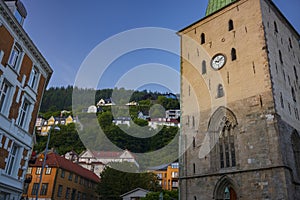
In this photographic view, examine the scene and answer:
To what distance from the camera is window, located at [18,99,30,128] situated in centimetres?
1678

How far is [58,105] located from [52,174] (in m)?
99.3

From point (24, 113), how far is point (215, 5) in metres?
20.8

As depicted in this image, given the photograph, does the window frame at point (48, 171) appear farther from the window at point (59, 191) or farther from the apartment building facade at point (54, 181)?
the window at point (59, 191)

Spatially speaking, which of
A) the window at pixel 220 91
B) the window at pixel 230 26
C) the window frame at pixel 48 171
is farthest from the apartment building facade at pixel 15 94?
the window frame at pixel 48 171

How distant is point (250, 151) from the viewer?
17.9 meters

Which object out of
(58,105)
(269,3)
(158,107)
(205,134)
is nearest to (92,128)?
(158,107)

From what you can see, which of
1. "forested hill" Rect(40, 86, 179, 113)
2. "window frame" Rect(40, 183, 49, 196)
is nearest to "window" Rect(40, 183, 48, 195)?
"window frame" Rect(40, 183, 49, 196)

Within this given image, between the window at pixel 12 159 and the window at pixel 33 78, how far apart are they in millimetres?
4317

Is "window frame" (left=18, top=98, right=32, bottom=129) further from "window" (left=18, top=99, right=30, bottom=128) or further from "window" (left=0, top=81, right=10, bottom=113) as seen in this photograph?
"window" (left=0, top=81, right=10, bottom=113)

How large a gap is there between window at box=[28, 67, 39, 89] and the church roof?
703 inches

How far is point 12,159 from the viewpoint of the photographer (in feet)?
51.8

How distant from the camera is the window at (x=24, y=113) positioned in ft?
55.1

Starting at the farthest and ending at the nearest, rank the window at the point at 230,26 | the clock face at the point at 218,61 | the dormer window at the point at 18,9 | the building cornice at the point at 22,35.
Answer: the window at the point at 230,26
the clock face at the point at 218,61
the dormer window at the point at 18,9
the building cornice at the point at 22,35

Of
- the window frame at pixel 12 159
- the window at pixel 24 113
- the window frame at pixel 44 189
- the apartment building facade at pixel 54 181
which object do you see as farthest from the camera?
the apartment building facade at pixel 54 181
